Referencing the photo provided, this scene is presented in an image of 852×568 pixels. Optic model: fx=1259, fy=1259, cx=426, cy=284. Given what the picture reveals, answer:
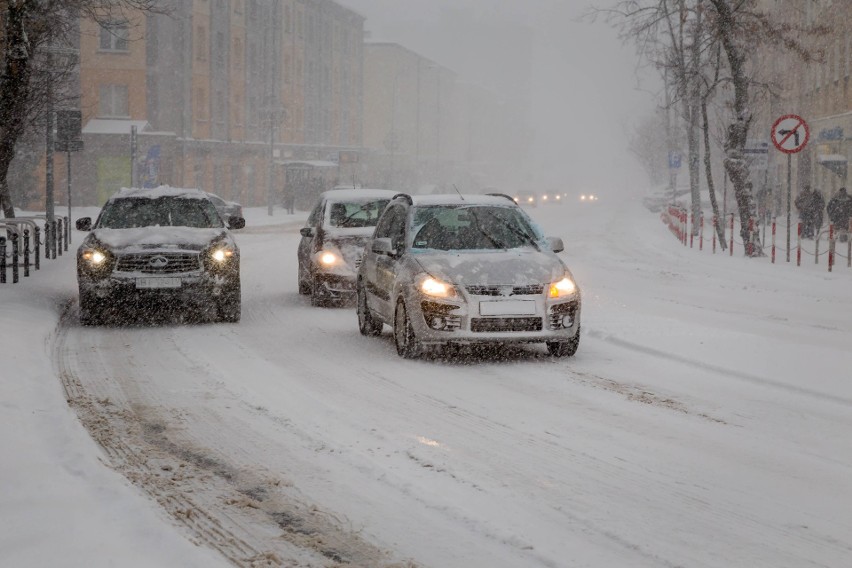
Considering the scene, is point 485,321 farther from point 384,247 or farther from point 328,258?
point 328,258

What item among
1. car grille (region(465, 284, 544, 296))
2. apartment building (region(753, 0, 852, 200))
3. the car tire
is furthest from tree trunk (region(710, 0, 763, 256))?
car grille (region(465, 284, 544, 296))

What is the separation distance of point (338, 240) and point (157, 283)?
125 inches

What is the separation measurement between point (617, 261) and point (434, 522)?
72.4 feet

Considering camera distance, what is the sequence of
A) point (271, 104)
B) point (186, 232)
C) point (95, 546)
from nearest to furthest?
point (95, 546), point (186, 232), point (271, 104)

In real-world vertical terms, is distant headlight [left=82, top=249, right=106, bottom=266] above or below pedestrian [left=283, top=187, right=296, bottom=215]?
below

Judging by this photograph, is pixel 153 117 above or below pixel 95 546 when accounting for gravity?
above

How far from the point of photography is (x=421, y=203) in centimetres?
1267

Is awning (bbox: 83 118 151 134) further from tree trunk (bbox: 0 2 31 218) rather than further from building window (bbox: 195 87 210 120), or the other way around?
tree trunk (bbox: 0 2 31 218)

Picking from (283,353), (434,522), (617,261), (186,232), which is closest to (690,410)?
(434,522)

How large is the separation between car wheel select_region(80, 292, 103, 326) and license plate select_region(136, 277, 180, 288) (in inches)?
21.3

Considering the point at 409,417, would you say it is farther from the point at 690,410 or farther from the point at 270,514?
the point at 270,514

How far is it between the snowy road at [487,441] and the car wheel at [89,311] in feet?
0.55

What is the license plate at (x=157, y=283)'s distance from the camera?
542 inches

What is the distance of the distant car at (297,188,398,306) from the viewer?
53.2 ft
